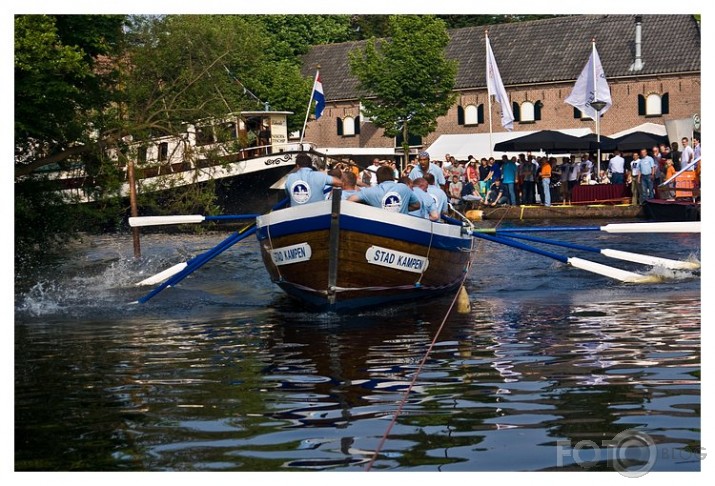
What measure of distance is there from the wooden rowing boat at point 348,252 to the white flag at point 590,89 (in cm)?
2589

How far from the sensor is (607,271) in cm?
1766

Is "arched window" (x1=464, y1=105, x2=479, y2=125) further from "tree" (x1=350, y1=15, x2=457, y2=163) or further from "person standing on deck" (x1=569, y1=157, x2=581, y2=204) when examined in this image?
"person standing on deck" (x1=569, y1=157, x2=581, y2=204)

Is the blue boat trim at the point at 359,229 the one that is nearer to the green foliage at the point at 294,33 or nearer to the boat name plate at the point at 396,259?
the boat name plate at the point at 396,259

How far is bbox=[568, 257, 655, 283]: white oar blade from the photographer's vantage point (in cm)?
1711

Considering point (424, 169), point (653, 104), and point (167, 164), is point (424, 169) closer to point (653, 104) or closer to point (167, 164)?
point (167, 164)

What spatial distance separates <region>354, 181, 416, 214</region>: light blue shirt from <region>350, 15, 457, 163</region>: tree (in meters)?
45.8

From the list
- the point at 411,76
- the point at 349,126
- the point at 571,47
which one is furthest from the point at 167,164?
the point at 349,126

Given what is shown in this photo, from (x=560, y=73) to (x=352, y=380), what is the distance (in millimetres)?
54131

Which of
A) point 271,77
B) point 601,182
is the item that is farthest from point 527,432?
point 271,77

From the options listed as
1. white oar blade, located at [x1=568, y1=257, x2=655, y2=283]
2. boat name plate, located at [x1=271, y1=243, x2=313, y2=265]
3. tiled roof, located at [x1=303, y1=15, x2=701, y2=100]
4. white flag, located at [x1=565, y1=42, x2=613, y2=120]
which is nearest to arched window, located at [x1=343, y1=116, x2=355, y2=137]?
tiled roof, located at [x1=303, y1=15, x2=701, y2=100]

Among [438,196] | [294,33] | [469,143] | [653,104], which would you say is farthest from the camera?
[294,33]

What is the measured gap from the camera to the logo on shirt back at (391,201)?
51.9ft

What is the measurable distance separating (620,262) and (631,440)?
49.2ft

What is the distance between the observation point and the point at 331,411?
31.6ft
